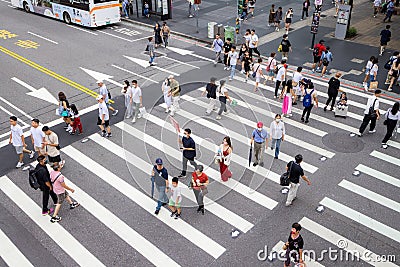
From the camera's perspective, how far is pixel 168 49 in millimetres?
24016

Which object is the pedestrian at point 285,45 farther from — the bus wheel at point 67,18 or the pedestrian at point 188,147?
the bus wheel at point 67,18

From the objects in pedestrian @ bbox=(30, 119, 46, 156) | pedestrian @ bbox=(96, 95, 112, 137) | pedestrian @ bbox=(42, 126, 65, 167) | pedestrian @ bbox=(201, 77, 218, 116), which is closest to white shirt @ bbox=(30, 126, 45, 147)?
pedestrian @ bbox=(30, 119, 46, 156)

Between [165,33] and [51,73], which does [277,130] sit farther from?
[51,73]

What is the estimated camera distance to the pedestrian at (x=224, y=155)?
39.4 feet

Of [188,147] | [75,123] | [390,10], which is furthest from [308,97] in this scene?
[390,10]

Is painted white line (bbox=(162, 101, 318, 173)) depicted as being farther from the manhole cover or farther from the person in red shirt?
the person in red shirt

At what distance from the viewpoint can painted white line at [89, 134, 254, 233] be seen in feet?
36.1

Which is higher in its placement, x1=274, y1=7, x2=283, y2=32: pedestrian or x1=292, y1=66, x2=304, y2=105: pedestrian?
x1=274, y1=7, x2=283, y2=32: pedestrian

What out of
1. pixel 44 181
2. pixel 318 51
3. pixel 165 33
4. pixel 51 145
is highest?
pixel 318 51

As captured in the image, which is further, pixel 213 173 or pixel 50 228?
pixel 213 173

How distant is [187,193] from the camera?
12.1 metres

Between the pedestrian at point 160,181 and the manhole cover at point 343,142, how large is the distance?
662 centimetres

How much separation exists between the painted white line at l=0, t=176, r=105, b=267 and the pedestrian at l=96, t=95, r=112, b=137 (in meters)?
3.67
